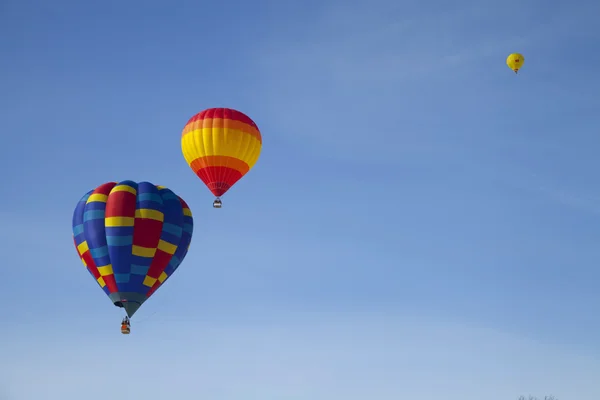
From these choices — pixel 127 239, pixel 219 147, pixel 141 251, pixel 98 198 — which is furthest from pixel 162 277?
pixel 219 147

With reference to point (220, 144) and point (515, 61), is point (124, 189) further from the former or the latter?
point (515, 61)

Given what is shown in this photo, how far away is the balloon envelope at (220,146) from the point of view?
73562mm

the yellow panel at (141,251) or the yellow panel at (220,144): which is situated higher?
the yellow panel at (220,144)

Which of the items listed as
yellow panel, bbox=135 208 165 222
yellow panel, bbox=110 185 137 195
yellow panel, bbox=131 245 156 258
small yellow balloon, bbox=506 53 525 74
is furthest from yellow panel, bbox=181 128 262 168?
small yellow balloon, bbox=506 53 525 74

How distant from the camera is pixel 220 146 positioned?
2891 inches

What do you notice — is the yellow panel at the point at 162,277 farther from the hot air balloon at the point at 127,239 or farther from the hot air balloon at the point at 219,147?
the hot air balloon at the point at 219,147

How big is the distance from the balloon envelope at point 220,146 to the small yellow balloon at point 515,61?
35.4 m

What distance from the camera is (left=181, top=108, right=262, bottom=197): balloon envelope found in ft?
241

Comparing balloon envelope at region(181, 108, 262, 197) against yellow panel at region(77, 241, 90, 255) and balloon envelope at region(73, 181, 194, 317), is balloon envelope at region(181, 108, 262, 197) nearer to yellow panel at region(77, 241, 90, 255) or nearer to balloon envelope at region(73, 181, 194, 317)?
balloon envelope at region(73, 181, 194, 317)

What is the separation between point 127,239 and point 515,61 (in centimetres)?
4753

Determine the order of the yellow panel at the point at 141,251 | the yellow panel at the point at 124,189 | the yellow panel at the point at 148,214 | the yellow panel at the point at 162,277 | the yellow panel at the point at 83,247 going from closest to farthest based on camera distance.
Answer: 1. the yellow panel at the point at 141,251
2. the yellow panel at the point at 148,214
3. the yellow panel at the point at 83,247
4. the yellow panel at the point at 124,189
5. the yellow panel at the point at 162,277

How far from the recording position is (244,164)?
2940 inches

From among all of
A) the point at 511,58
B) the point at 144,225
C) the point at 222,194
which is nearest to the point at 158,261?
the point at 144,225

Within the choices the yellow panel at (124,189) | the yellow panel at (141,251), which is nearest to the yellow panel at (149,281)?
the yellow panel at (141,251)
